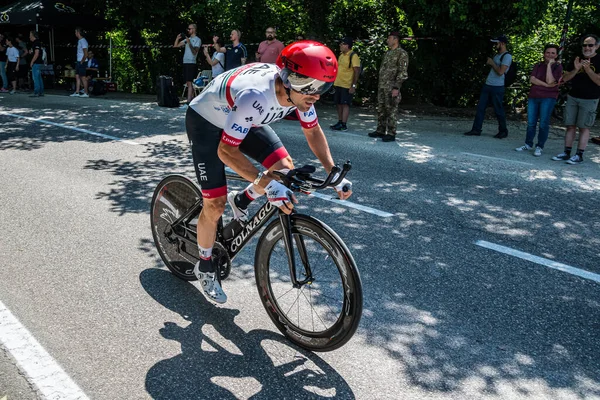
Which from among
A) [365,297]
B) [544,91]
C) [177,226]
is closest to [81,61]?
[544,91]

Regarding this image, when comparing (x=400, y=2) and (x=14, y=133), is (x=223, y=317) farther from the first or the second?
(x=400, y=2)

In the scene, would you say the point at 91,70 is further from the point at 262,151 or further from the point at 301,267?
the point at 301,267

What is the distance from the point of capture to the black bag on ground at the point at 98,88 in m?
19.7

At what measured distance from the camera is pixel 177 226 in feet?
14.8

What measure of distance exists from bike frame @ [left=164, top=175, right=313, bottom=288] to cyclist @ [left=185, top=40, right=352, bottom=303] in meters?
0.13

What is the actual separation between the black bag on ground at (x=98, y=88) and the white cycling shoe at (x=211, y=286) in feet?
57.0

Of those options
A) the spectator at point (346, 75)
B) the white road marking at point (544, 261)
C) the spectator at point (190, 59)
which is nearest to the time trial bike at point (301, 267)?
the white road marking at point (544, 261)

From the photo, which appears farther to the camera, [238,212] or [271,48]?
[271,48]

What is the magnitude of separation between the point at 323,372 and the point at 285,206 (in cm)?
101

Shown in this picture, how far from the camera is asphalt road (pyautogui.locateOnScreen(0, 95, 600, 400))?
3.25m

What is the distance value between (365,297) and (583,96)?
22.6ft

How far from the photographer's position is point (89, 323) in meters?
3.82

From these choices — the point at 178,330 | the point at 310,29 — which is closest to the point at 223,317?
the point at 178,330

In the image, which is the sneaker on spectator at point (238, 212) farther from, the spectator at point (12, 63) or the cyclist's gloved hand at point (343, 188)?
the spectator at point (12, 63)
